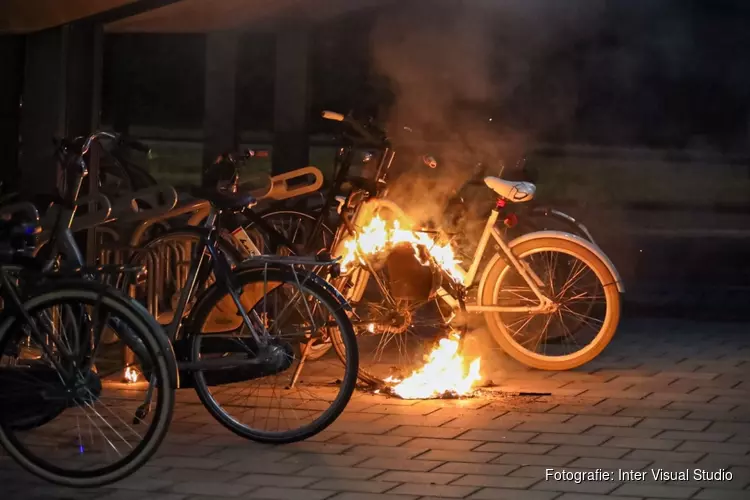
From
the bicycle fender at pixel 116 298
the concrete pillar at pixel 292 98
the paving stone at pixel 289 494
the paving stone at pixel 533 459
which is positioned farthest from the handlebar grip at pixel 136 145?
the concrete pillar at pixel 292 98

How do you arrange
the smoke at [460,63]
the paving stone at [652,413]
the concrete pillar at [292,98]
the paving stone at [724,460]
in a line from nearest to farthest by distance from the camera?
the paving stone at [724,460] < the paving stone at [652,413] < the smoke at [460,63] < the concrete pillar at [292,98]

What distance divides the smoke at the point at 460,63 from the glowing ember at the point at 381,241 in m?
1.67

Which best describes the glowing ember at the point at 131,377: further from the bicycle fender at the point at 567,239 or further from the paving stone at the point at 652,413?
the paving stone at the point at 652,413

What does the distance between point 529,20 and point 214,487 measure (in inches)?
280

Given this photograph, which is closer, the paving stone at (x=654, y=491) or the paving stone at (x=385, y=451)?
the paving stone at (x=654, y=491)

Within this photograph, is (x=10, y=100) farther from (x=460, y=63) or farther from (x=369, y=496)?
(x=460, y=63)

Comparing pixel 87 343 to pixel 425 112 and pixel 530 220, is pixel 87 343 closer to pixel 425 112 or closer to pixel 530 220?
pixel 530 220

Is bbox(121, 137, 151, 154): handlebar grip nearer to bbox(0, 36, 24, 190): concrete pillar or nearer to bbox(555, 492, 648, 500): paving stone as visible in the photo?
bbox(0, 36, 24, 190): concrete pillar

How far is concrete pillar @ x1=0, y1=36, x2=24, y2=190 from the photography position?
784cm

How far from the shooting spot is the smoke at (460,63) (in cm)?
1047

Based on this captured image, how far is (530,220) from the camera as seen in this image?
27.7 ft

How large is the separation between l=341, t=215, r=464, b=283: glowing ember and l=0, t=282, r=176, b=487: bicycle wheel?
2033mm

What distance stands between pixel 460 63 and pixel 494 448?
17.3ft

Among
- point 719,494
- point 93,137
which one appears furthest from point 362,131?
point 719,494
